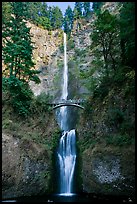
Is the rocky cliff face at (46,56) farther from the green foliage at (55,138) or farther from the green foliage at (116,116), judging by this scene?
the green foliage at (116,116)

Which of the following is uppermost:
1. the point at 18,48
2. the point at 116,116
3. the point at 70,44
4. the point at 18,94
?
the point at 70,44

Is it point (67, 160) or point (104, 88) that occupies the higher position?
point (104, 88)

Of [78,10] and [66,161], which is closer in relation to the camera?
[66,161]

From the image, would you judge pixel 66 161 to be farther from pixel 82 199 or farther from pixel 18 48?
pixel 18 48

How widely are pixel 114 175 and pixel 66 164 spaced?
20.7ft

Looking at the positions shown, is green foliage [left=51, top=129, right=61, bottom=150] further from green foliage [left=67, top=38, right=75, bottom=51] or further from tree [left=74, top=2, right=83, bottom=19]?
tree [left=74, top=2, right=83, bottom=19]

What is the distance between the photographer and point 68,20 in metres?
65.9

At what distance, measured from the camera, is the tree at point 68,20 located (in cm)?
6426

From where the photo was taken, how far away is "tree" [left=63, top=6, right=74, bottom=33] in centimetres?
6426

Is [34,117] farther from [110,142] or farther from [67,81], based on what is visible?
[67,81]

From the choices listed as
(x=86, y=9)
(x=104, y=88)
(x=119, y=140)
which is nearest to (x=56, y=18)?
(x=86, y=9)

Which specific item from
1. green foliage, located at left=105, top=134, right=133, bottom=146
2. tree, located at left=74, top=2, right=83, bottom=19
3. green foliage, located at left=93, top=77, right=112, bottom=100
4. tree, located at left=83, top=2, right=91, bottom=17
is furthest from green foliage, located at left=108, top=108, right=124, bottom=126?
tree, located at left=83, top=2, right=91, bottom=17

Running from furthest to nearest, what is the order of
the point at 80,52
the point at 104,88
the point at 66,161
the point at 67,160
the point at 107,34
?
the point at 80,52 → the point at 107,34 → the point at 67,160 → the point at 66,161 → the point at 104,88

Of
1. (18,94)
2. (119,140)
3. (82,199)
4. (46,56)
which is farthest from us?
(46,56)
